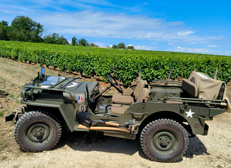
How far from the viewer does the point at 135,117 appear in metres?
3.67

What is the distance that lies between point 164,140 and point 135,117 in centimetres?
74

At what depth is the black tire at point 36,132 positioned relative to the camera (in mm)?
3773

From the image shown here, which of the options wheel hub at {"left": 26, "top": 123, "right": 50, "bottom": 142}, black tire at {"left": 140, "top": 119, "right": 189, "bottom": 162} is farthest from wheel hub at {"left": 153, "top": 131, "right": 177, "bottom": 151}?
wheel hub at {"left": 26, "top": 123, "right": 50, "bottom": 142}

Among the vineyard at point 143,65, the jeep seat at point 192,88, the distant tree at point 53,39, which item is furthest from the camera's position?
the distant tree at point 53,39

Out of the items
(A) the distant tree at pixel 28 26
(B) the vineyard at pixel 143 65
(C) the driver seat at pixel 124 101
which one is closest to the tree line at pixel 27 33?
(A) the distant tree at pixel 28 26

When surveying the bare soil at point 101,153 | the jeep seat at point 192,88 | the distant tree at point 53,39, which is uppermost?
the distant tree at point 53,39

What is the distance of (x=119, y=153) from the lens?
13.5ft

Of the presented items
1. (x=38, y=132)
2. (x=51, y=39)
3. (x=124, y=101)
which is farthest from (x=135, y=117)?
(x=51, y=39)

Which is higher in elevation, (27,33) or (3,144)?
(27,33)

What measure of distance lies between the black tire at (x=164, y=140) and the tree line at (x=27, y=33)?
81.7m

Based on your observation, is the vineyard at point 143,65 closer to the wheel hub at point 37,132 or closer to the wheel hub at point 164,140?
the wheel hub at point 164,140

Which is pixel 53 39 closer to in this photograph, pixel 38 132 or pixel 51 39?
pixel 51 39

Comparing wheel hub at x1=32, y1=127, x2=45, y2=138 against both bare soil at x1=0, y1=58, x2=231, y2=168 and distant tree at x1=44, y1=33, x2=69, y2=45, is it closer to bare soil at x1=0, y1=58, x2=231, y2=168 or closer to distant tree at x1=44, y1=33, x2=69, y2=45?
bare soil at x1=0, y1=58, x2=231, y2=168

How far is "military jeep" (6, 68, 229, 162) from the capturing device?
357 cm
